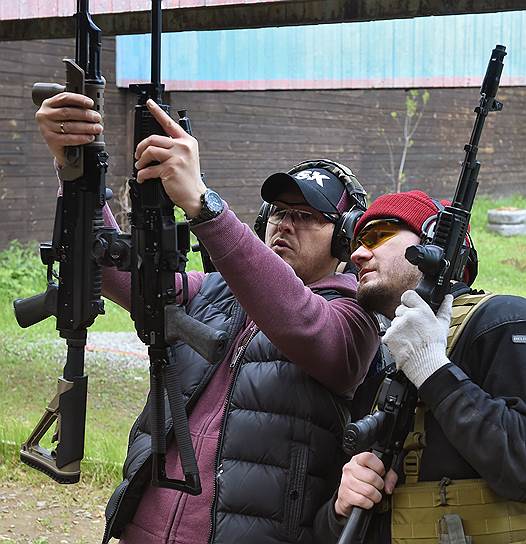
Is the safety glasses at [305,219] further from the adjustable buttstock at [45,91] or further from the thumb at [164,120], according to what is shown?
the adjustable buttstock at [45,91]

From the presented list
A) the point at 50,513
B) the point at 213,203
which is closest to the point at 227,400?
the point at 213,203

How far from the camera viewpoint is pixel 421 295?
1930 millimetres

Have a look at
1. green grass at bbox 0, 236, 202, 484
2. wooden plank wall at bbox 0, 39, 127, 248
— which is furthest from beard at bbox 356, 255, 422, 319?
wooden plank wall at bbox 0, 39, 127, 248

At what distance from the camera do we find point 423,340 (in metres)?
1.85

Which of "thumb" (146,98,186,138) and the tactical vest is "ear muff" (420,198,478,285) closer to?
the tactical vest

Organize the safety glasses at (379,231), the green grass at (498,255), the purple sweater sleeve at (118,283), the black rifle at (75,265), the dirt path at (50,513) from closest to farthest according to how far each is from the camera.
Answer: the safety glasses at (379,231), the black rifle at (75,265), the purple sweater sleeve at (118,283), the dirt path at (50,513), the green grass at (498,255)

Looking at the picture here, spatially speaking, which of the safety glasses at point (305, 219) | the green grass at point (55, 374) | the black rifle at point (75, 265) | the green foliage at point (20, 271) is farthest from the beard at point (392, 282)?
the green foliage at point (20, 271)

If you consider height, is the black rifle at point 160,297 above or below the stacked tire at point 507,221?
above

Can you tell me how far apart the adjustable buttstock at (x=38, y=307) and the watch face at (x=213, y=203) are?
62cm

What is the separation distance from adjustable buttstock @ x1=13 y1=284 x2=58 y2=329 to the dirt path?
7.09 ft

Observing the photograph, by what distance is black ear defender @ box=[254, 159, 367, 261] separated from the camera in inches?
91.1

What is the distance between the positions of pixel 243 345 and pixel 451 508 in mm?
679

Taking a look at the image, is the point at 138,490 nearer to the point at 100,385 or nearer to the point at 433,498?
the point at 433,498

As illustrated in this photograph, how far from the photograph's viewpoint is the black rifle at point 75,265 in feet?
7.27
